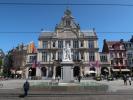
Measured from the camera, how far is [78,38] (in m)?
74.1

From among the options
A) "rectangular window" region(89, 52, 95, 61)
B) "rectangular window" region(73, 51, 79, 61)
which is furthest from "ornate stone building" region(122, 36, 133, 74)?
"rectangular window" region(73, 51, 79, 61)

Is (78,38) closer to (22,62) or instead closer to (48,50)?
(48,50)

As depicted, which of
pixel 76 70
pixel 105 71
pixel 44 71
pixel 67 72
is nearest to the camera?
pixel 67 72

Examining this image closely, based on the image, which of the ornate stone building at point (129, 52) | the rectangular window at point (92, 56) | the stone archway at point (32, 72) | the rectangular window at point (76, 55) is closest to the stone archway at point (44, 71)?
the stone archway at point (32, 72)

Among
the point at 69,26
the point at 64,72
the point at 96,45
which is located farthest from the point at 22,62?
the point at 64,72

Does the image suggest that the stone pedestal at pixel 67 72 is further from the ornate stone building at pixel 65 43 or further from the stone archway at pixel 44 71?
the stone archway at pixel 44 71

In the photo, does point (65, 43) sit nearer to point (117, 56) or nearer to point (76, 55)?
point (76, 55)

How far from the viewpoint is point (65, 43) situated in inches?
2840

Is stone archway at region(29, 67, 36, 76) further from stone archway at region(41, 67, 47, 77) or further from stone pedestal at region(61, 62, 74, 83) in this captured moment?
stone pedestal at region(61, 62, 74, 83)

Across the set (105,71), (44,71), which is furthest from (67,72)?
(44,71)

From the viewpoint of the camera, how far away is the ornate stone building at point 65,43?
7244cm

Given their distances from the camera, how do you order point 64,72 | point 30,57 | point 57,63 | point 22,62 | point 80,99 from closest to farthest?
point 80,99 → point 64,72 → point 57,63 → point 30,57 → point 22,62

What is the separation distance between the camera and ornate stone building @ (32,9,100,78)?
238 feet

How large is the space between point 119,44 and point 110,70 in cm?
1175
